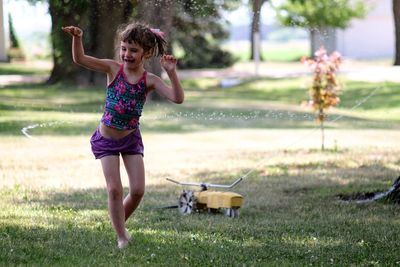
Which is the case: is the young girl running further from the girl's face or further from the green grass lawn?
the green grass lawn

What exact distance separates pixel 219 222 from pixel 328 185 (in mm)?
2606

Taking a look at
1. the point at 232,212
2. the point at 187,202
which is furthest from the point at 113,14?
the point at 232,212

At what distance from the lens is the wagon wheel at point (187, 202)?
7.11 meters

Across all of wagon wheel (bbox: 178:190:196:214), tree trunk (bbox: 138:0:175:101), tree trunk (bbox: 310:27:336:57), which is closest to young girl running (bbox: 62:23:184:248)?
wagon wheel (bbox: 178:190:196:214)

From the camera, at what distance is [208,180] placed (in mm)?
9633

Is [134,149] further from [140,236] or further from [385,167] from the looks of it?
[385,167]

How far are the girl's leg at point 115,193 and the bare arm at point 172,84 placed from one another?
49 centimetres

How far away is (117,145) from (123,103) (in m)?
0.25

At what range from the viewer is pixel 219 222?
6617 millimetres

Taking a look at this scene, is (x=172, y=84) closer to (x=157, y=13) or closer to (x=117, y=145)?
(x=117, y=145)

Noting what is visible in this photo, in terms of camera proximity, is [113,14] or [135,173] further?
[113,14]

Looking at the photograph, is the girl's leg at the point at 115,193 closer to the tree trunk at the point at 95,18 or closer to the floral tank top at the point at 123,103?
the floral tank top at the point at 123,103

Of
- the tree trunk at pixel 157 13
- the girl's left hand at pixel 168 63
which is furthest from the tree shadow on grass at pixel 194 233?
the tree trunk at pixel 157 13

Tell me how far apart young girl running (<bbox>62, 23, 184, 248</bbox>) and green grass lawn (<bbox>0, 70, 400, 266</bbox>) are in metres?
0.35
